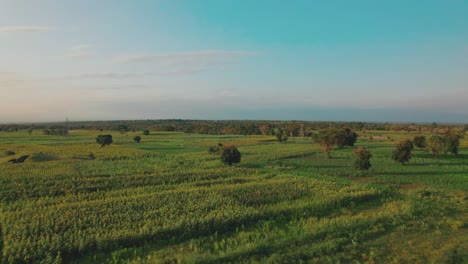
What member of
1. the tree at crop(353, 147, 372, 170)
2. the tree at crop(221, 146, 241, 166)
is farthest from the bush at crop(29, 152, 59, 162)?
the tree at crop(353, 147, 372, 170)

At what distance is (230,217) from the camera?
779 inches

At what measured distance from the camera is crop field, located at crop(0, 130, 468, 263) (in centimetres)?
1530

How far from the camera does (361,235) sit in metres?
17.5

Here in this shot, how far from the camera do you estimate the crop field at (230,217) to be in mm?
15297

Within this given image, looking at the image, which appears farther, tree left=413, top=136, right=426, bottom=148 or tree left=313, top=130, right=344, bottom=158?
tree left=413, top=136, right=426, bottom=148

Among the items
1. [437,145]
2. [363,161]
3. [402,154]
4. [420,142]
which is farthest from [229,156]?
[420,142]

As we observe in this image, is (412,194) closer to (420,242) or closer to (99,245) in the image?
(420,242)

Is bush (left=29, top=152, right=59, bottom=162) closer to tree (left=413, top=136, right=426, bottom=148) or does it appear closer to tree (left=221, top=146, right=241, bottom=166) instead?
tree (left=221, top=146, right=241, bottom=166)

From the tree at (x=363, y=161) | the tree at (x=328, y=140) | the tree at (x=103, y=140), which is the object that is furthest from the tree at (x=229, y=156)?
the tree at (x=103, y=140)

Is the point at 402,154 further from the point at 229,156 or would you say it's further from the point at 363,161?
the point at 229,156

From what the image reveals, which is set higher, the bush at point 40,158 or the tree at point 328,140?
the tree at point 328,140

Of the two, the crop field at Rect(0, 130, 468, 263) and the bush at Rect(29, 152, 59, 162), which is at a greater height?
the bush at Rect(29, 152, 59, 162)

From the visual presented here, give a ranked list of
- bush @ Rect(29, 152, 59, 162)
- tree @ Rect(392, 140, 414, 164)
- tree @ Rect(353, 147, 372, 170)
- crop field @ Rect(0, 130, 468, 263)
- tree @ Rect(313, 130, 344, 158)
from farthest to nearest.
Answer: tree @ Rect(313, 130, 344, 158) < bush @ Rect(29, 152, 59, 162) < tree @ Rect(392, 140, 414, 164) < tree @ Rect(353, 147, 372, 170) < crop field @ Rect(0, 130, 468, 263)

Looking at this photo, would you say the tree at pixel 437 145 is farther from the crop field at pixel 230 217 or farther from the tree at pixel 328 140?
the tree at pixel 328 140
